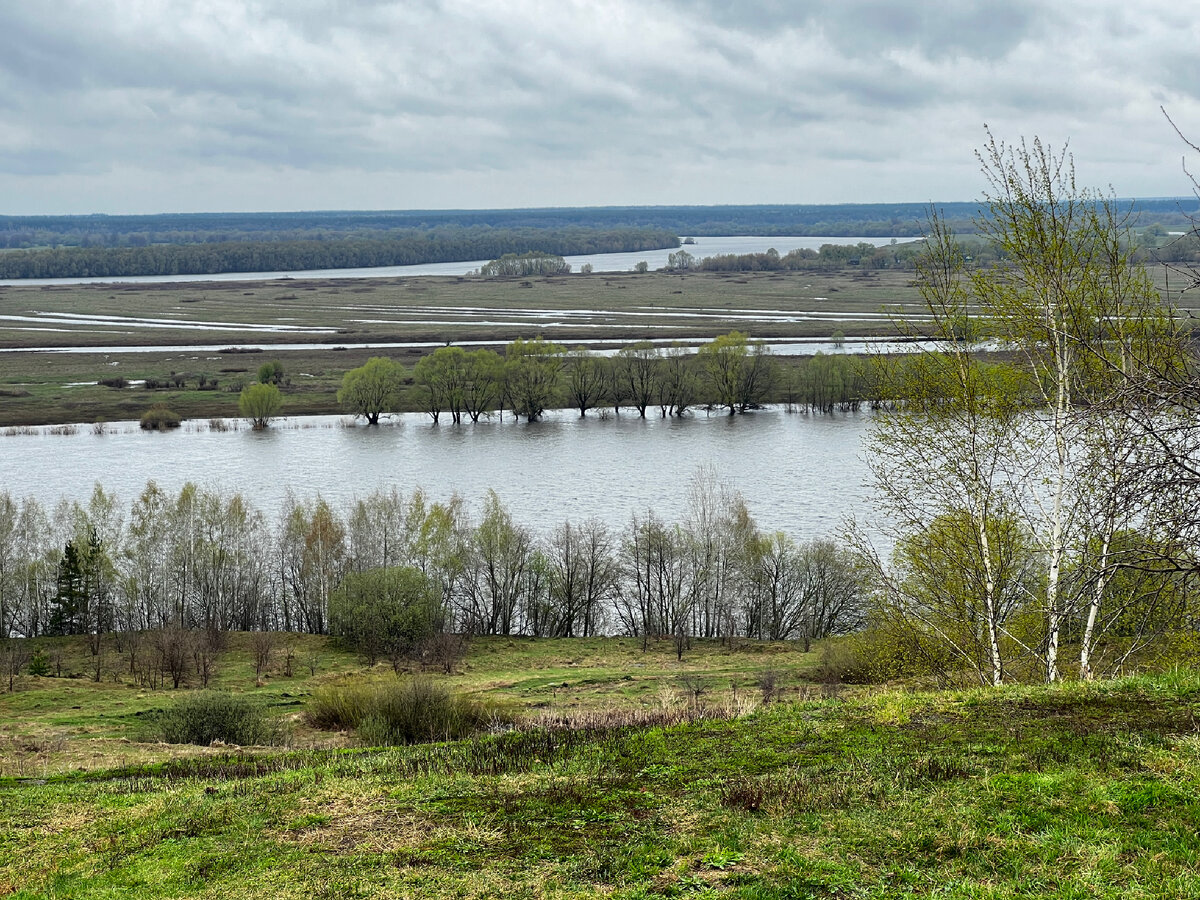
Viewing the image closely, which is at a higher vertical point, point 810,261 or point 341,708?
point 810,261

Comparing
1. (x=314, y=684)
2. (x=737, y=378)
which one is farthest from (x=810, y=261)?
(x=314, y=684)

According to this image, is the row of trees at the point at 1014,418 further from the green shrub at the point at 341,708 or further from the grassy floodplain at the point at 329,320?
the grassy floodplain at the point at 329,320

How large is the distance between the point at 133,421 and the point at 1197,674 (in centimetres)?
6739

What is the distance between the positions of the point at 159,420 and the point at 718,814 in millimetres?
63976

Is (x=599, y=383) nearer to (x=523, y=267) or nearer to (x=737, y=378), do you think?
(x=737, y=378)

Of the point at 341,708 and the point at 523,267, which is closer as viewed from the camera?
the point at 341,708

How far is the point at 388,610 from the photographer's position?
33.5 m

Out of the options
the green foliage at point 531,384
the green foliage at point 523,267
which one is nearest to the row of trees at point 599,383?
the green foliage at point 531,384

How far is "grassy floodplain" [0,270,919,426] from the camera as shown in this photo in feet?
248

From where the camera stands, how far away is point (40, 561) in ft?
122

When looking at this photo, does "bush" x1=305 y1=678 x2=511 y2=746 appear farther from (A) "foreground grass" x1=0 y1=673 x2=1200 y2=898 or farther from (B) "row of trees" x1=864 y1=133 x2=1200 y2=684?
(B) "row of trees" x1=864 y1=133 x2=1200 y2=684

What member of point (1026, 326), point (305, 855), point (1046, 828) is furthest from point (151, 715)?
point (1046, 828)

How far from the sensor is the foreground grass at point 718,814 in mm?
6418

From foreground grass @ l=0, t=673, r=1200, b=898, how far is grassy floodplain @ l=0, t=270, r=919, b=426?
57.2m
